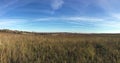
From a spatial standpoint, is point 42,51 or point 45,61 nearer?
point 45,61

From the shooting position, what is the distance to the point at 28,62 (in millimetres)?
6027

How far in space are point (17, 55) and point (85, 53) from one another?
2.65 meters

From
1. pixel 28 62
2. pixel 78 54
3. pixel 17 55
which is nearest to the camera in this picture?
pixel 28 62

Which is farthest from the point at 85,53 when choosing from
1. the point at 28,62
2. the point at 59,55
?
the point at 28,62

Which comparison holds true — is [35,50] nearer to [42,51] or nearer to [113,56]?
[42,51]

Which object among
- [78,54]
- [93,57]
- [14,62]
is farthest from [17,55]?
[93,57]

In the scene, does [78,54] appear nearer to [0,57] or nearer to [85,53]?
[85,53]

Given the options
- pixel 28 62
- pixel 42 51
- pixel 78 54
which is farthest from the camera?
pixel 42 51

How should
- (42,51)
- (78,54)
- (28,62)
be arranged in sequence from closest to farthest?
(28,62), (78,54), (42,51)

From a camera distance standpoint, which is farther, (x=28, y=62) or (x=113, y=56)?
(x=113, y=56)

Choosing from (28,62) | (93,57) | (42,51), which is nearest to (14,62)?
(28,62)

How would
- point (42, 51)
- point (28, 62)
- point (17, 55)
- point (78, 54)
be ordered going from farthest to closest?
1. point (42, 51)
2. point (78, 54)
3. point (17, 55)
4. point (28, 62)

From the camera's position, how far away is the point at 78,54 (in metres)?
6.98

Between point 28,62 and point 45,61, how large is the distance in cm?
58
